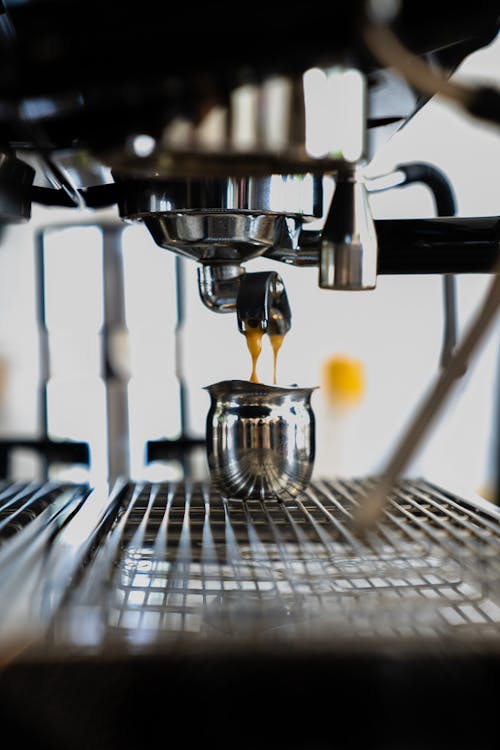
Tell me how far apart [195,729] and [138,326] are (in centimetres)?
260

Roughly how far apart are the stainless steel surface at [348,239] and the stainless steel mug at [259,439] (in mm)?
129

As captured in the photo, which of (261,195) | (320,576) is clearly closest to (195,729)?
(320,576)

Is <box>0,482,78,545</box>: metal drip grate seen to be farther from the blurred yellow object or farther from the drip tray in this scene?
the blurred yellow object

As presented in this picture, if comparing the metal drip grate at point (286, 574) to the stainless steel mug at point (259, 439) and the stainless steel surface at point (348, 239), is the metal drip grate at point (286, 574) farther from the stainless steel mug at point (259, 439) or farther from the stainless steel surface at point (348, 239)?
the stainless steel surface at point (348, 239)

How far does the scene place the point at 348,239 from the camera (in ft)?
1.90

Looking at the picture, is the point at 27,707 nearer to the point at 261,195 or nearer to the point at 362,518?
the point at 362,518

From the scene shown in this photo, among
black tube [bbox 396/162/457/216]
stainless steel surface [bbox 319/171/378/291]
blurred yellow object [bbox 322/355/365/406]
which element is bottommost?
blurred yellow object [bbox 322/355/365/406]

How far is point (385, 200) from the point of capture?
3.05 meters

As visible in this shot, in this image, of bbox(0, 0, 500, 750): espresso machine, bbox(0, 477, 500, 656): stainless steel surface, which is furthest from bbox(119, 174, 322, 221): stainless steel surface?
bbox(0, 477, 500, 656): stainless steel surface

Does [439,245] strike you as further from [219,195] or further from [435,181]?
[219,195]

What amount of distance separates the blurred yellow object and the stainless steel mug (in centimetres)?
237

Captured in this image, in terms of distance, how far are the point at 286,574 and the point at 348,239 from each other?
0.21m

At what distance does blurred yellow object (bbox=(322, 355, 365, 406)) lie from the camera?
121 inches

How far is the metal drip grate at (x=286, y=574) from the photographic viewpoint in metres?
0.40
